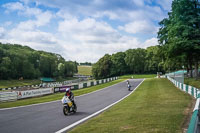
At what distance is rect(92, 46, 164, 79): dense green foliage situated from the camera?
108 m

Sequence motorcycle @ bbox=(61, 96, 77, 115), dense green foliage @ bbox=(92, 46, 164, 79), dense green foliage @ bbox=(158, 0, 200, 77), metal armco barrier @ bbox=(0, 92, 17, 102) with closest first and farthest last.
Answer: motorcycle @ bbox=(61, 96, 77, 115) < metal armco barrier @ bbox=(0, 92, 17, 102) < dense green foliage @ bbox=(158, 0, 200, 77) < dense green foliage @ bbox=(92, 46, 164, 79)

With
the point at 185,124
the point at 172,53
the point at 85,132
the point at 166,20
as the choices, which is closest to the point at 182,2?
the point at 166,20

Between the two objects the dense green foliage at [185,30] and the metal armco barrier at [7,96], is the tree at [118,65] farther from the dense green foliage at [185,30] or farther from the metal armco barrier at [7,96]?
the metal armco barrier at [7,96]

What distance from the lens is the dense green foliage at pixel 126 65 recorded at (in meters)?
108

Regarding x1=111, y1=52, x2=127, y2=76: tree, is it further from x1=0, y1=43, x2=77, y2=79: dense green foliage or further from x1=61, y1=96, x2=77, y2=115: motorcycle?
x1=61, y1=96, x2=77, y2=115: motorcycle

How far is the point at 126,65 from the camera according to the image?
11675cm

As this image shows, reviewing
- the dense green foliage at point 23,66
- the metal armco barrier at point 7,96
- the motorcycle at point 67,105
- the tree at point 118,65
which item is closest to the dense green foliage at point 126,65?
the tree at point 118,65

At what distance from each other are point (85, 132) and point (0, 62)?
89.1m

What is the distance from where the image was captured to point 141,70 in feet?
378

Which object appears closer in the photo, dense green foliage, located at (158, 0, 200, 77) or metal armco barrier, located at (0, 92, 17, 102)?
metal armco barrier, located at (0, 92, 17, 102)

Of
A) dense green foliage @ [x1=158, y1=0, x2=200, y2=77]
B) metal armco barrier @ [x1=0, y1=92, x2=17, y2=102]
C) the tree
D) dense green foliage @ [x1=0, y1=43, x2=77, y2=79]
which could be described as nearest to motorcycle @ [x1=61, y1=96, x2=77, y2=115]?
metal armco barrier @ [x1=0, y1=92, x2=17, y2=102]

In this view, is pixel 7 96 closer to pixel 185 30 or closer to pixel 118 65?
pixel 185 30

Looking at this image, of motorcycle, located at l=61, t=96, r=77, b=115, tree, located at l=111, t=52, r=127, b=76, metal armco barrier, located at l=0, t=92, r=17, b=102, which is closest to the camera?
motorcycle, located at l=61, t=96, r=77, b=115

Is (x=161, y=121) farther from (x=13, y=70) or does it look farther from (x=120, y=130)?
(x=13, y=70)
